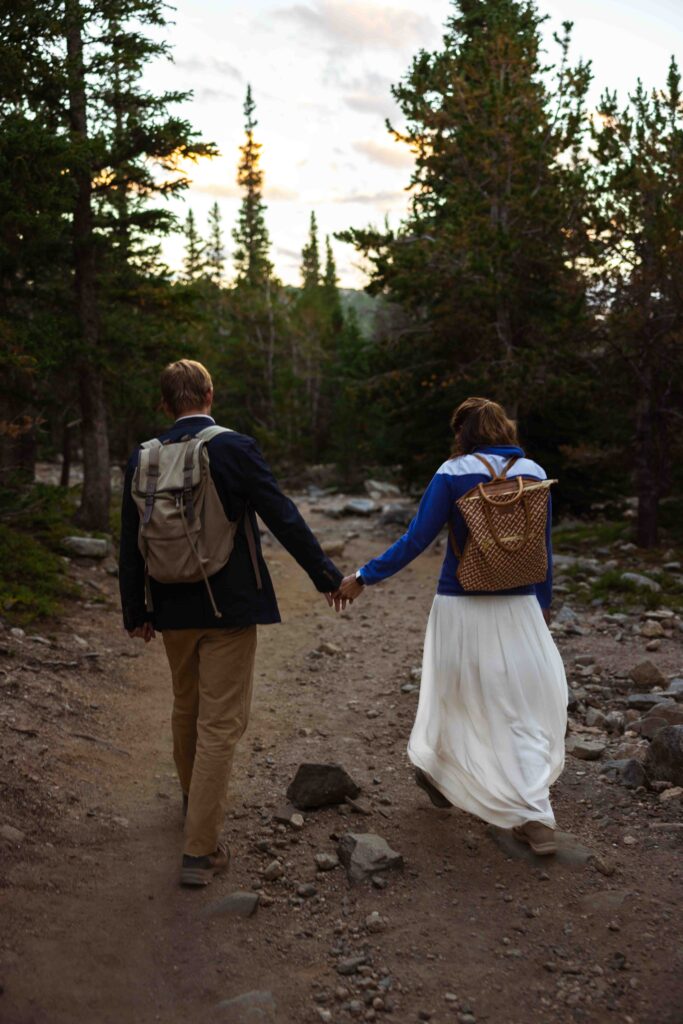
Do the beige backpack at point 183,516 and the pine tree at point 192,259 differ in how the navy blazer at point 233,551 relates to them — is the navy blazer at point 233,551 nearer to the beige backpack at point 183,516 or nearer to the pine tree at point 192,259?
the beige backpack at point 183,516

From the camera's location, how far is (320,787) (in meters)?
5.35

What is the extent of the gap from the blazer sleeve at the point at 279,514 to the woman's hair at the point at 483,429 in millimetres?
989

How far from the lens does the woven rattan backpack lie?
14.9 ft

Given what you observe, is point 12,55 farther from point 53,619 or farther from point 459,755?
point 459,755

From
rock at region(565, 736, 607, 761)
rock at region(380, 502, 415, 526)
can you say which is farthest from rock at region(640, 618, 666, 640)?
rock at region(380, 502, 415, 526)

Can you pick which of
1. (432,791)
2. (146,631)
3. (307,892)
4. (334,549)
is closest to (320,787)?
(432,791)

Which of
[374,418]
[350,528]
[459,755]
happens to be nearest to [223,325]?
[374,418]

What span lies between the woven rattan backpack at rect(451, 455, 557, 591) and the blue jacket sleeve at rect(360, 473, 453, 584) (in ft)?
0.40

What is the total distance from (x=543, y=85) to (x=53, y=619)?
1380cm

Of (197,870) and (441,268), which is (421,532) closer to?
(197,870)

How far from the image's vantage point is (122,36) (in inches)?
535

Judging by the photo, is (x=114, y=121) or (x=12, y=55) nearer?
(x=12, y=55)

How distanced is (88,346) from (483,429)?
11.0 m

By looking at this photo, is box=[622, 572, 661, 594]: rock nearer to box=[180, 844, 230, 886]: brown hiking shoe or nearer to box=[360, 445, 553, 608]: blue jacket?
box=[360, 445, 553, 608]: blue jacket
